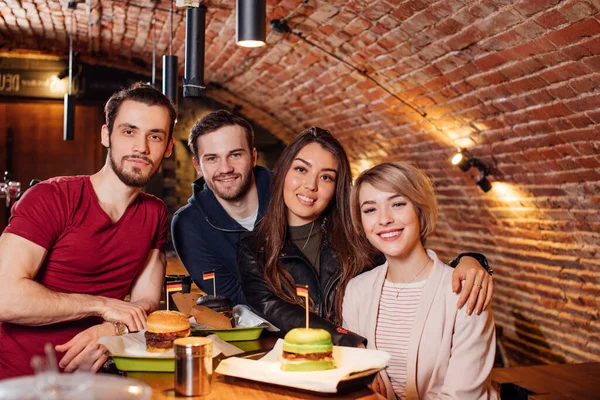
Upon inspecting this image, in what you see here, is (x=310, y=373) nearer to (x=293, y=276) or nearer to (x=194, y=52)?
(x=293, y=276)

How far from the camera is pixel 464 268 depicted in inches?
81.5

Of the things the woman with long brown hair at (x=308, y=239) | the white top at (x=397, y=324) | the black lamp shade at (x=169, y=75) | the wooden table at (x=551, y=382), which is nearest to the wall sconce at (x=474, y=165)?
the wooden table at (x=551, y=382)

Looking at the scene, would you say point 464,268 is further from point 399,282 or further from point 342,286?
point 342,286

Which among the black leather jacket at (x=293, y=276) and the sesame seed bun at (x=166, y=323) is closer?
the sesame seed bun at (x=166, y=323)

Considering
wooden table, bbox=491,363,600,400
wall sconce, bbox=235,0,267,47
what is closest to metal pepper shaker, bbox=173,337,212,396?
wall sconce, bbox=235,0,267,47

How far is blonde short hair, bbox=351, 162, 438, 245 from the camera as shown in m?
2.16

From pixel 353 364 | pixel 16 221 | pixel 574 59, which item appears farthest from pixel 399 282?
pixel 574 59

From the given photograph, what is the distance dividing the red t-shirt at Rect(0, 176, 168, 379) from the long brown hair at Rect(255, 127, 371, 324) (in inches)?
18.7

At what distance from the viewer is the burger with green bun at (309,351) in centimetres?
162

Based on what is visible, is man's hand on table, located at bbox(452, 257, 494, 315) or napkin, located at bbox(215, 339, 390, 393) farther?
man's hand on table, located at bbox(452, 257, 494, 315)

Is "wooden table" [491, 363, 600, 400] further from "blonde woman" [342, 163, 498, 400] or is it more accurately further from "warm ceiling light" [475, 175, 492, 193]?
"blonde woman" [342, 163, 498, 400]

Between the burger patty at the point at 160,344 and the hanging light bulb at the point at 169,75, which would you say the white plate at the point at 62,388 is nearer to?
the burger patty at the point at 160,344

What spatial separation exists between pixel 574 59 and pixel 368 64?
1.79m

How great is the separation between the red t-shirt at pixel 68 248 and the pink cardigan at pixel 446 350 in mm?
996
